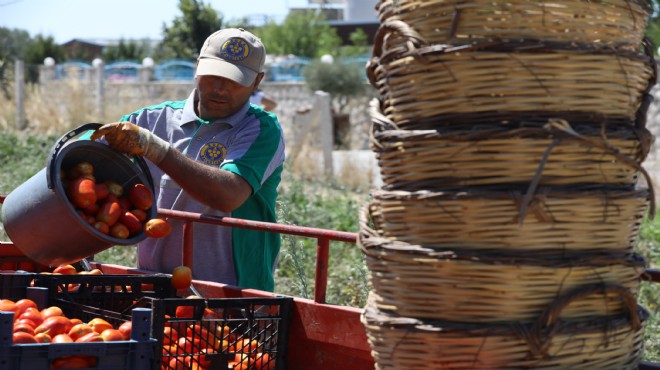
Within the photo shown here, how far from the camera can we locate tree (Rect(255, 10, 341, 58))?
53.1 metres

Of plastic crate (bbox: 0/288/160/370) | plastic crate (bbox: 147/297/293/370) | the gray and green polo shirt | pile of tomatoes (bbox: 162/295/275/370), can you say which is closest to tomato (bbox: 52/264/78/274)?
the gray and green polo shirt

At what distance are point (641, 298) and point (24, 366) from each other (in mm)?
5196

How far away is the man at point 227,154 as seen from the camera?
4391 mm

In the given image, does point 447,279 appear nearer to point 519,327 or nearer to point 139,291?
point 519,327

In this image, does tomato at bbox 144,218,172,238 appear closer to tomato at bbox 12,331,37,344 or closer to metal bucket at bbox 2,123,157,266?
metal bucket at bbox 2,123,157,266

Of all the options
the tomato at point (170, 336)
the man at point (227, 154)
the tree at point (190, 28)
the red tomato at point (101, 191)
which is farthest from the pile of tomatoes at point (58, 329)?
the tree at point (190, 28)

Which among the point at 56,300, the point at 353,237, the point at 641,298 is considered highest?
the point at 353,237

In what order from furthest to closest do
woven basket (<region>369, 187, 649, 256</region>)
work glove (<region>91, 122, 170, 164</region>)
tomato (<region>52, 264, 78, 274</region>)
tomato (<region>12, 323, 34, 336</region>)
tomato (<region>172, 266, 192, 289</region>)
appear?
tomato (<region>52, 264, 78, 274</region>), tomato (<region>172, 266, 192, 289</region>), work glove (<region>91, 122, 170, 164</region>), tomato (<region>12, 323, 34, 336</region>), woven basket (<region>369, 187, 649, 256</region>)

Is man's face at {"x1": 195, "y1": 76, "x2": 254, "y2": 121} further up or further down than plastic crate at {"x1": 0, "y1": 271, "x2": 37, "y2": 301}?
further up

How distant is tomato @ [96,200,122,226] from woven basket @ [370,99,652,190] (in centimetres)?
174

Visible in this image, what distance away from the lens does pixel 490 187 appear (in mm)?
2193

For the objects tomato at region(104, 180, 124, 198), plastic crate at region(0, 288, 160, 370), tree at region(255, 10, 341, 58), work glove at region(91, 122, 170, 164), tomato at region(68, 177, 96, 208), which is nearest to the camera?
plastic crate at region(0, 288, 160, 370)

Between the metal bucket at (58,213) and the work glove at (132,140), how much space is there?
2.1 inches

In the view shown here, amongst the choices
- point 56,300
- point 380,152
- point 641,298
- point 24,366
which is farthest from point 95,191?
point 641,298
